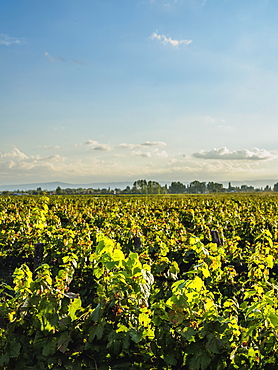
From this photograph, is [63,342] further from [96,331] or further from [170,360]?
[170,360]

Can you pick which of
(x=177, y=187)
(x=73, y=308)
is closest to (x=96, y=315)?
(x=73, y=308)

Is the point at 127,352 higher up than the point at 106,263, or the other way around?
the point at 106,263

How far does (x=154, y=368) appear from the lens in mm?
2674

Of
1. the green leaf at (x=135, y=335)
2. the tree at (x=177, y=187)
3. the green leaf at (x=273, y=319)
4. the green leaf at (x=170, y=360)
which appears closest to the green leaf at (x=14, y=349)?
the green leaf at (x=135, y=335)

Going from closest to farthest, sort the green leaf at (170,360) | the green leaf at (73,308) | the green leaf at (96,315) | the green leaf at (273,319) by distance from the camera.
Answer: the green leaf at (273,319), the green leaf at (170,360), the green leaf at (96,315), the green leaf at (73,308)

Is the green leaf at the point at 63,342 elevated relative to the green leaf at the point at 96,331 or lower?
lower

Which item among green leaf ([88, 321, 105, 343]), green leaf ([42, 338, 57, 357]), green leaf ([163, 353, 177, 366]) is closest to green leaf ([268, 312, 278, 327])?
green leaf ([163, 353, 177, 366])

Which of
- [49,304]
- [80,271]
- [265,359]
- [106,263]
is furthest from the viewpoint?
[80,271]

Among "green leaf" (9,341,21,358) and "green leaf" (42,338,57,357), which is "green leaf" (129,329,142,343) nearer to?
"green leaf" (42,338,57,357)

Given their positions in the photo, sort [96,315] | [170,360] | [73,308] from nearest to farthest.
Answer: [170,360]
[96,315]
[73,308]

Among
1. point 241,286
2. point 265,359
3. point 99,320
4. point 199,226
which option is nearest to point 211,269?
point 241,286

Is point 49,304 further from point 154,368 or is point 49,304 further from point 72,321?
point 154,368

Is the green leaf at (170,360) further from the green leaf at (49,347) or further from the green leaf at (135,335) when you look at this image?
the green leaf at (49,347)

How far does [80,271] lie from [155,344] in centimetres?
380
